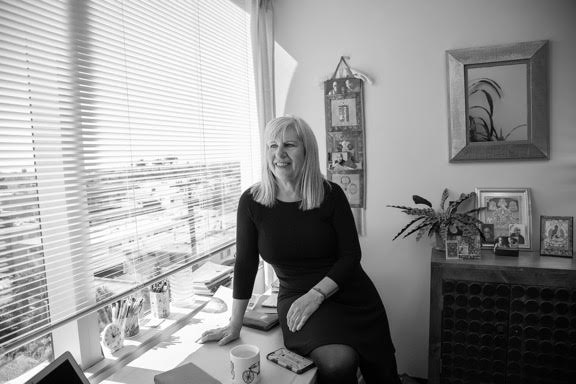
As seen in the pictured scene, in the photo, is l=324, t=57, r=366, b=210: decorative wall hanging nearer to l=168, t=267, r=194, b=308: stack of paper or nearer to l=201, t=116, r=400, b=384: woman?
l=201, t=116, r=400, b=384: woman

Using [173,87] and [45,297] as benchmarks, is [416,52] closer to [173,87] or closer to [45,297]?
[173,87]

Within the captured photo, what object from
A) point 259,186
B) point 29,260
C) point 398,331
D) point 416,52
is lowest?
point 398,331

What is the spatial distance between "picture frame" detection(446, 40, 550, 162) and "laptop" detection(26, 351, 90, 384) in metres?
2.07

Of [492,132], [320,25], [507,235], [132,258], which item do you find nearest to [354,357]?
[132,258]

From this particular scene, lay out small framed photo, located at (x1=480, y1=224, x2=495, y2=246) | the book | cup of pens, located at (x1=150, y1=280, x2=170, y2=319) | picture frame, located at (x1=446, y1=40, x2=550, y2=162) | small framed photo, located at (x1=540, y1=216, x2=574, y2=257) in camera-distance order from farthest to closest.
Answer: small framed photo, located at (x1=480, y1=224, x2=495, y2=246) → picture frame, located at (x1=446, y1=40, x2=550, y2=162) → small framed photo, located at (x1=540, y1=216, x2=574, y2=257) → cup of pens, located at (x1=150, y1=280, x2=170, y2=319) → the book

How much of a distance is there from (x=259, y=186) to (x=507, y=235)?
56.3 inches

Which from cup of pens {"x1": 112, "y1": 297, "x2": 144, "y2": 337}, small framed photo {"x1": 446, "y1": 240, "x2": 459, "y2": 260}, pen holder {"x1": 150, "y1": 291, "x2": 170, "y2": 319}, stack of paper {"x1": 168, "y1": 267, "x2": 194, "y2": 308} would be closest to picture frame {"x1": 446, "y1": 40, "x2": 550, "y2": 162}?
small framed photo {"x1": 446, "y1": 240, "x2": 459, "y2": 260}

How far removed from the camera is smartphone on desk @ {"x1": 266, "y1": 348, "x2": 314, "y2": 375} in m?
1.36

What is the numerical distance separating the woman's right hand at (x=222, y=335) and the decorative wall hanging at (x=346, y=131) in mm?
1225

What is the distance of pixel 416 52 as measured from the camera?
2355 mm

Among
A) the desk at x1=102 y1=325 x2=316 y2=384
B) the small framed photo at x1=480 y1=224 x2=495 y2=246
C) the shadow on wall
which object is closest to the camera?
the desk at x1=102 y1=325 x2=316 y2=384

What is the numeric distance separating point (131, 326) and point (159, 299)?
192 mm

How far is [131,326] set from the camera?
170cm

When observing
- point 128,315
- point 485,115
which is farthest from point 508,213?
point 128,315
